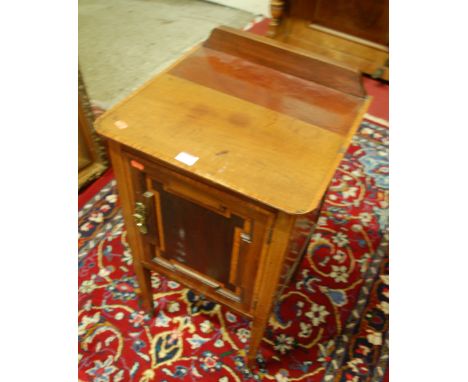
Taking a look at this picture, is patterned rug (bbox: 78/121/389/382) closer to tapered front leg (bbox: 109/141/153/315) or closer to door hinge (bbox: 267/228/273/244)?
tapered front leg (bbox: 109/141/153/315)

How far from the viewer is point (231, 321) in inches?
53.8

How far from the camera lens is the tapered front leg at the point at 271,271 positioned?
0.74m

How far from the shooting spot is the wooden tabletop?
0.73 metres

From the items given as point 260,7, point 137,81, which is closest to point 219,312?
point 137,81

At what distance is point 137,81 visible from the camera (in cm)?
241

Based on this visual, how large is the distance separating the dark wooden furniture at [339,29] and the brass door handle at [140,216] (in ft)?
6.62

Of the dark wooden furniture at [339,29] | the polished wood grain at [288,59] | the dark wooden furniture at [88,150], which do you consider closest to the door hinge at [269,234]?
the polished wood grain at [288,59]

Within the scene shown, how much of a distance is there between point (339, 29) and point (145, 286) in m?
2.15

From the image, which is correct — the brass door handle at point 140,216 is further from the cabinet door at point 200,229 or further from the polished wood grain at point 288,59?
the polished wood grain at point 288,59

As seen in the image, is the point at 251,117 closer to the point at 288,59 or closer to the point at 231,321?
the point at 288,59

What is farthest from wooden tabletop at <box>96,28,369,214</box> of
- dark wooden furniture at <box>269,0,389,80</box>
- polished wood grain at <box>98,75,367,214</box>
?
dark wooden furniture at <box>269,0,389,80</box>

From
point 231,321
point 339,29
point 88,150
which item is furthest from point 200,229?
point 339,29

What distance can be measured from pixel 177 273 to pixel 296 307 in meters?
0.58

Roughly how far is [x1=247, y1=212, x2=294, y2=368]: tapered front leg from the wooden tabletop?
2.9 inches
